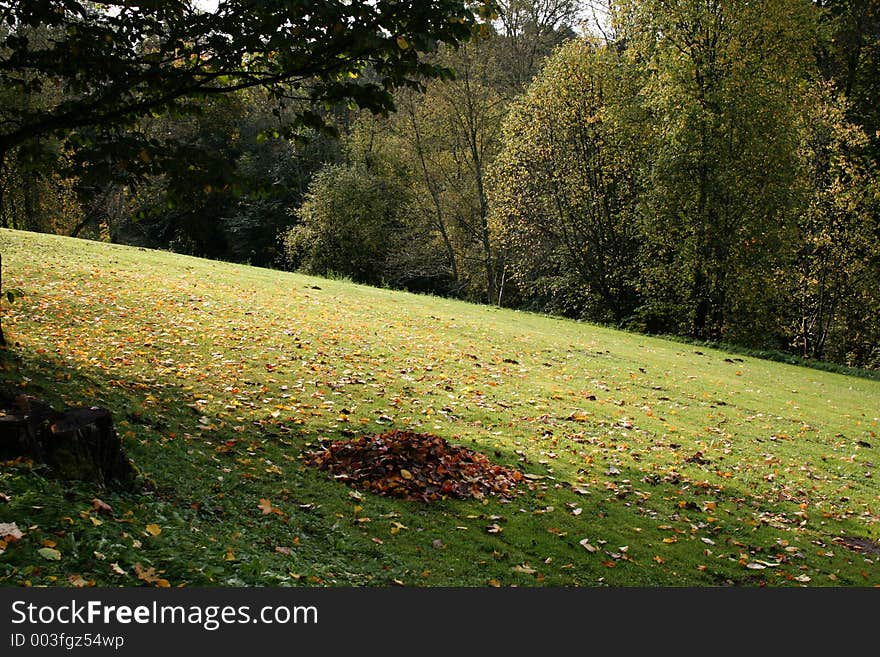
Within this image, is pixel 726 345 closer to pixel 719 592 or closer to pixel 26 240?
pixel 719 592

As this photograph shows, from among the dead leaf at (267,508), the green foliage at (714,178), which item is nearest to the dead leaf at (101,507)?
the dead leaf at (267,508)

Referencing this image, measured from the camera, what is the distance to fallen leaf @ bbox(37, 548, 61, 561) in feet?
14.1

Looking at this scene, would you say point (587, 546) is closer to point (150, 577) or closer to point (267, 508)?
point (267, 508)

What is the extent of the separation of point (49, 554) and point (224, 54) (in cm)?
520

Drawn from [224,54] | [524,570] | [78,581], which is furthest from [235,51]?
[524,570]

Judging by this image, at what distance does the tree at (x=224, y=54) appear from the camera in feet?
21.3

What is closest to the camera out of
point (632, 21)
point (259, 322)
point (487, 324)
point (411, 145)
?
point (259, 322)

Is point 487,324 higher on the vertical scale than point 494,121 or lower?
lower

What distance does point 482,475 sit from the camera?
26.0 ft

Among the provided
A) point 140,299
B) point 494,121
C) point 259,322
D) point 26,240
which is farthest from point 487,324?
point 494,121

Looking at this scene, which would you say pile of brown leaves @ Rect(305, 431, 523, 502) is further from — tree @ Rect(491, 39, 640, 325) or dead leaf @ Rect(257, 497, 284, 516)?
tree @ Rect(491, 39, 640, 325)

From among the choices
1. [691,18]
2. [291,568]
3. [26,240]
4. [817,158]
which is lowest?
[291,568]

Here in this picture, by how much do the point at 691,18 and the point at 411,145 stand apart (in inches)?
684

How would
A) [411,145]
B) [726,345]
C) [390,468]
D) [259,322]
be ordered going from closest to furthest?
1. [390,468]
2. [259,322]
3. [726,345]
4. [411,145]
